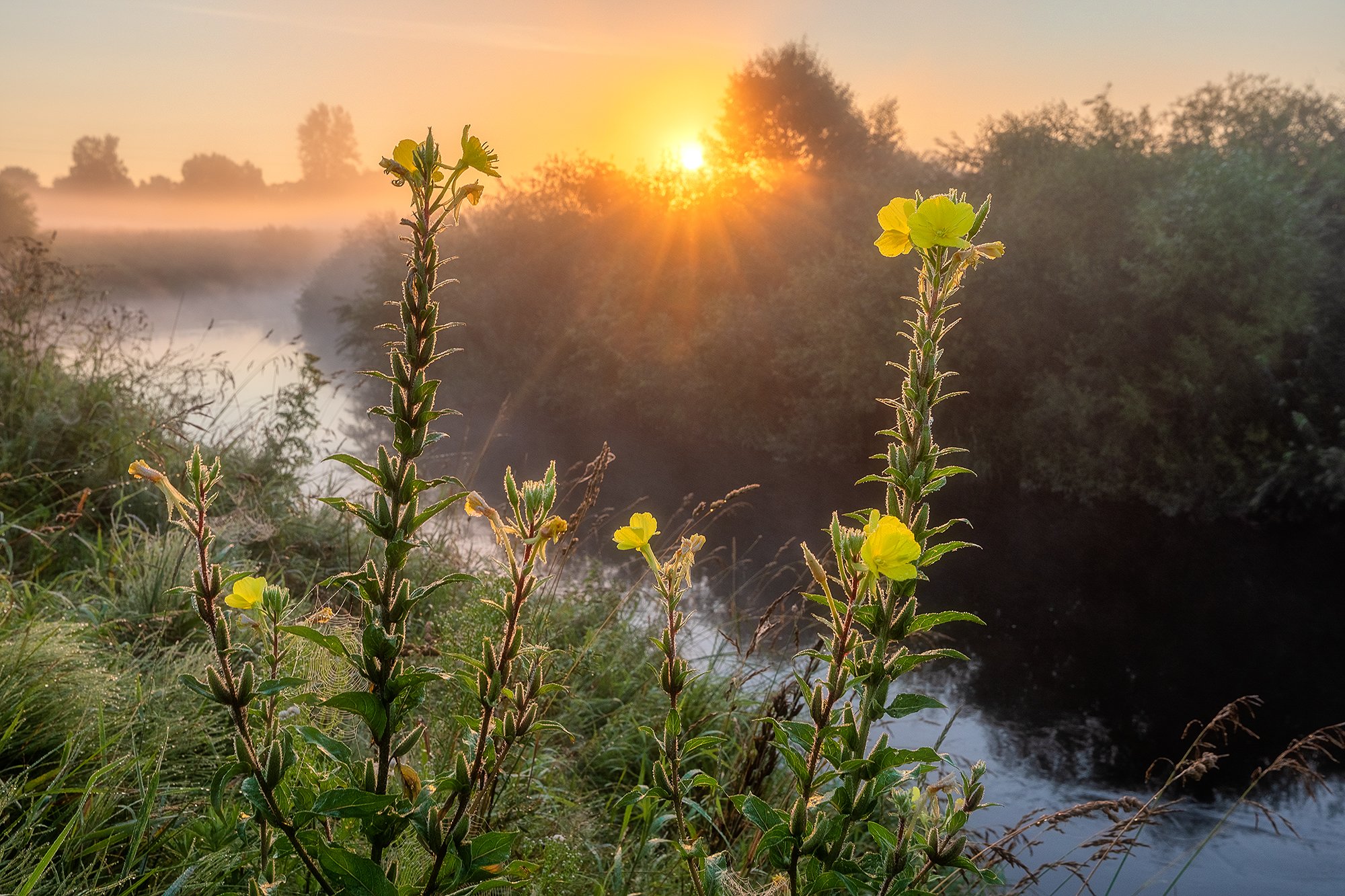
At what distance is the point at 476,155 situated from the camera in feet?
2.61

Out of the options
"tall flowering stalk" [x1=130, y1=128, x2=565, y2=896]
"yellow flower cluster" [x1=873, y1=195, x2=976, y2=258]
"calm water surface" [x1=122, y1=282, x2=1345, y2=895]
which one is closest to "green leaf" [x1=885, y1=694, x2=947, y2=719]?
"tall flowering stalk" [x1=130, y1=128, x2=565, y2=896]

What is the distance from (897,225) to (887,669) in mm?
518

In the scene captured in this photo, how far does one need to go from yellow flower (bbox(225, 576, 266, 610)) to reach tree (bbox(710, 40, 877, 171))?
1784 centimetres

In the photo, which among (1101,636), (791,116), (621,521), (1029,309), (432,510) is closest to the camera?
(432,510)

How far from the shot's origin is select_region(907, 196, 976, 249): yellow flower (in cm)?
90

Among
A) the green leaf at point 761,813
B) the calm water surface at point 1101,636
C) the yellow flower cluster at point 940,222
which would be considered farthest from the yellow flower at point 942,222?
the calm water surface at point 1101,636

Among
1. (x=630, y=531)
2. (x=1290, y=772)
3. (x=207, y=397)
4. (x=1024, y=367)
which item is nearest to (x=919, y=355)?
(x=630, y=531)

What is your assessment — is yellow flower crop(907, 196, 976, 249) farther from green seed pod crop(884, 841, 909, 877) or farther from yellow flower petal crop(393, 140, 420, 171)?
green seed pod crop(884, 841, 909, 877)

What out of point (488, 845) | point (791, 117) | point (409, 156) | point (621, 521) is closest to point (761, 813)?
point (488, 845)

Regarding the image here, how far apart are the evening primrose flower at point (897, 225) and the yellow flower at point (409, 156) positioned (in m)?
0.50

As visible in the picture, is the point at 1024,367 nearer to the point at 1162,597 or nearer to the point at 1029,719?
the point at 1162,597

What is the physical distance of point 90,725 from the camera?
1787mm

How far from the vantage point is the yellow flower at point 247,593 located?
94 cm

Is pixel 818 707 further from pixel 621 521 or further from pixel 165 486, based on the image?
pixel 621 521
